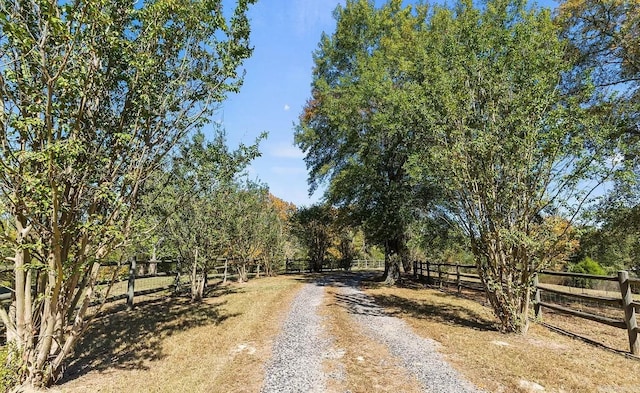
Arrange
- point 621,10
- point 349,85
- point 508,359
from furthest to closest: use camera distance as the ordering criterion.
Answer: point 349,85
point 621,10
point 508,359

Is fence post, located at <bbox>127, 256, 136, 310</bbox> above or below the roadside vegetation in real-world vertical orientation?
below

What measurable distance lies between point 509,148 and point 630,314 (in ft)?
12.4

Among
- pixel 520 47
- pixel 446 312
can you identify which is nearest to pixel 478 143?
pixel 520 47

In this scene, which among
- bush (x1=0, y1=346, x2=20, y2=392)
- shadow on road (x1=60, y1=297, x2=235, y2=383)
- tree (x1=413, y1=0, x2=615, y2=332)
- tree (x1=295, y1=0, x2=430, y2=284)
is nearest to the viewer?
bush (x1=0, y1=346, x2=20, y2=392)

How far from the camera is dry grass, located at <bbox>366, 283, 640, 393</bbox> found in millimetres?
4648

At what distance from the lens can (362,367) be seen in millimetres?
5297

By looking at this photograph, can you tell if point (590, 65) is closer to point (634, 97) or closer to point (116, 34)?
point (634, 97)

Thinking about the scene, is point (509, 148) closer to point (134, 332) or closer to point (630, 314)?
point (630, 314)

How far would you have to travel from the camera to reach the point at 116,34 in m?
4.77

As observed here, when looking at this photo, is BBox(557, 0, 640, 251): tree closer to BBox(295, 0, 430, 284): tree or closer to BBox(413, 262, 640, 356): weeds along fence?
BBox(413, 262, 640, 356): weeds along fence

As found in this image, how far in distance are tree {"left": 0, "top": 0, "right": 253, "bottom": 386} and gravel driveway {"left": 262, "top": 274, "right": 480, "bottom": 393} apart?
317 cm

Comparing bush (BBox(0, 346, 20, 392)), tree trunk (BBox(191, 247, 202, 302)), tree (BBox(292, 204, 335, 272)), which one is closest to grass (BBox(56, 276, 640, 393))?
bush (BBox(0, 346, 20, 392))

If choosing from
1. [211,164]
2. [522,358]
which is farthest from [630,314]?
[211,164]

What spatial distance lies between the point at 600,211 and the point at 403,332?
4792 millimetres
